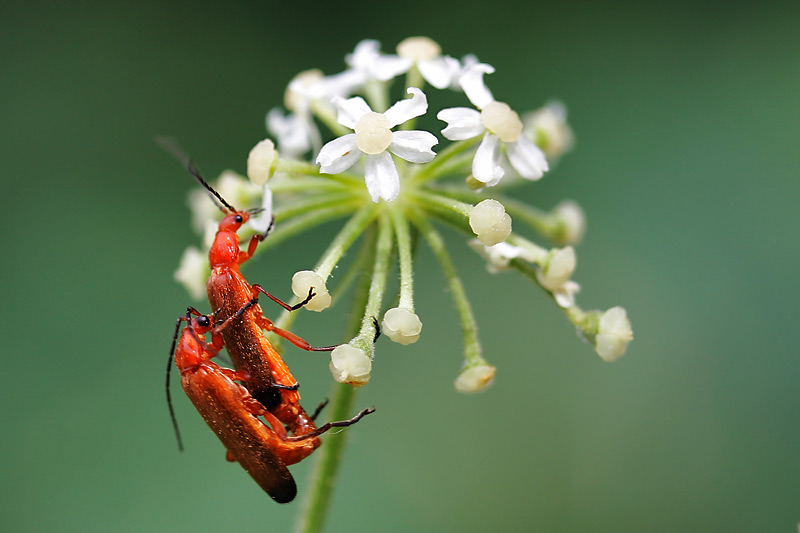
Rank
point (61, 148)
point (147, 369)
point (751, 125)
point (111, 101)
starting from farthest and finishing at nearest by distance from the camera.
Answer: point (111, 101) < point (61, 148) < point (751, 125) < point (147, 369)

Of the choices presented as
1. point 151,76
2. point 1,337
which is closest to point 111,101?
point 151,76

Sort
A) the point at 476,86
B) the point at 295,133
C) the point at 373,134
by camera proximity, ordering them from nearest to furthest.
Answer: the point at 373,134
the point at 476,86
the point at 295,133

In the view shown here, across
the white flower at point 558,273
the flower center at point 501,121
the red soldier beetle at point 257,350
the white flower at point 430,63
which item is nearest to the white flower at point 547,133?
the white flower at point 430,63

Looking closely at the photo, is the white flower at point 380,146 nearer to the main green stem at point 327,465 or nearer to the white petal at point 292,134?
the main green stem at point 327,465

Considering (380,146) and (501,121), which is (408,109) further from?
(501,121)

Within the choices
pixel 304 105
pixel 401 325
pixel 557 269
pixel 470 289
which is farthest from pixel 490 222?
pixel 470 289

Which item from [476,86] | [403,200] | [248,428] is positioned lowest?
[248,428]

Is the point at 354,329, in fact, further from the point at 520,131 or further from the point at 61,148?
the point at 61,148
